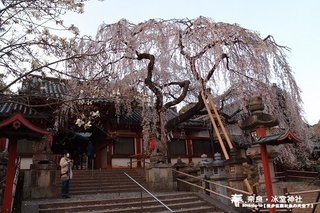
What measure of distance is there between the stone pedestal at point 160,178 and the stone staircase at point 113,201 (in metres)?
1.00

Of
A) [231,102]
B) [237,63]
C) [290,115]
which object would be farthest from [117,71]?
[290,115]

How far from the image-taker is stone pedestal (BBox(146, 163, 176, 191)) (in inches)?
520

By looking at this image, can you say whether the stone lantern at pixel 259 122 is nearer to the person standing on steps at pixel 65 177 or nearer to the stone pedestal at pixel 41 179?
the person standing on steps at pixel 65 177

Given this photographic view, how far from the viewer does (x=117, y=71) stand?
479 inches

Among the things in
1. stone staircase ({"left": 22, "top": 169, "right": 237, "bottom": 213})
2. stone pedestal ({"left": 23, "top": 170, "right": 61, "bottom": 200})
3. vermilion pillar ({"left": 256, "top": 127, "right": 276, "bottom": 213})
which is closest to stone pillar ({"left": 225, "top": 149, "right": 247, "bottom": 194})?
stone staircase ({"left": 22, "top": 169, "right": 237, "bottom": 213})

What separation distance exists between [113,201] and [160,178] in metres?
3.73

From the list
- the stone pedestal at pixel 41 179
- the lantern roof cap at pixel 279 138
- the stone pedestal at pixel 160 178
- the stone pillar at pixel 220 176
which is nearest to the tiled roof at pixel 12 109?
the stone pedestal at pixel 41 179

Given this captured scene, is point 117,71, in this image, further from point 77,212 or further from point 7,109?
point 7,109

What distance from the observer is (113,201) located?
32.8 ft

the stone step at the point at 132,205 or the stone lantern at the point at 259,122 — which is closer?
the stone lantern at the point at 259,122

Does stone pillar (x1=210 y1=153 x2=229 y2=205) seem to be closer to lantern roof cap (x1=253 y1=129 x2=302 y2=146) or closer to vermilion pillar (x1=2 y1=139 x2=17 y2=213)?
lantern roof cap (x1=253 y1=129 x2=302 y2=146)

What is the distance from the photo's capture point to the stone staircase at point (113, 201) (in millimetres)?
9234

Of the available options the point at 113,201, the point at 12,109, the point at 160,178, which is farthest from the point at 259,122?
the point at 12,109

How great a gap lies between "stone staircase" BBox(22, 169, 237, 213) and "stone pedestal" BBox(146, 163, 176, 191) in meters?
1.00
